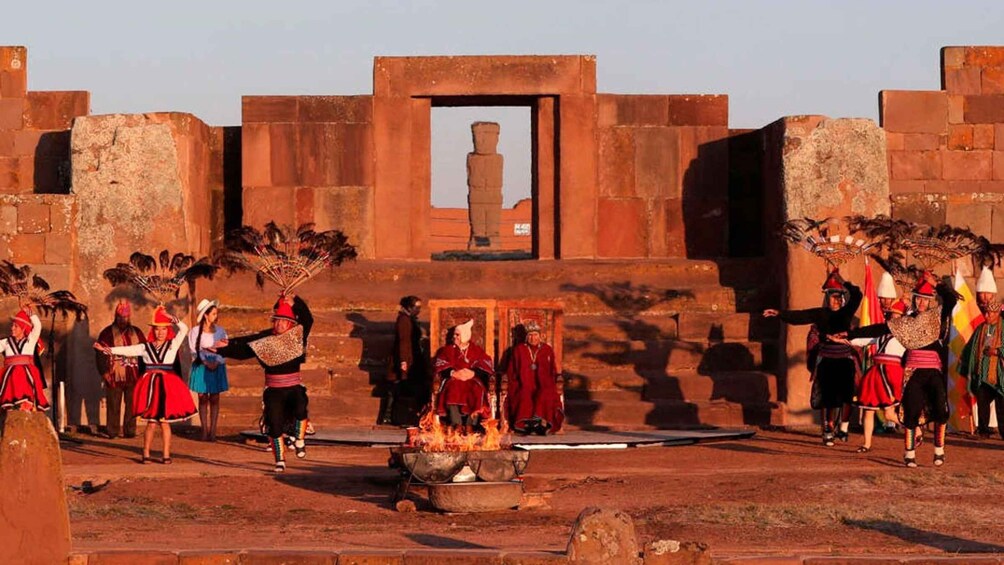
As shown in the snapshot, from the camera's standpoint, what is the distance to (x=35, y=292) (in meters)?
20.1

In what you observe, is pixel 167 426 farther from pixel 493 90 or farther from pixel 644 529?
pixel 493 90

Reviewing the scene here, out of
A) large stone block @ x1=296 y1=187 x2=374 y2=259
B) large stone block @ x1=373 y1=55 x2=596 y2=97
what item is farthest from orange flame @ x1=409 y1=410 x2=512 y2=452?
large stone block @ x1=373 y1=55 x2=596 y2=97

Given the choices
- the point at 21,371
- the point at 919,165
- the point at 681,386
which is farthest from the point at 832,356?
the point at 21,371

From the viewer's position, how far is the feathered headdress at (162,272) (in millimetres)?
19609

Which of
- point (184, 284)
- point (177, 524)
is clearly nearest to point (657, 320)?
point (184, 284)

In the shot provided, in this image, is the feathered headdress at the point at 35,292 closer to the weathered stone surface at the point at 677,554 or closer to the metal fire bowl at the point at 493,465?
the metal fire bowl at the point at 493,465

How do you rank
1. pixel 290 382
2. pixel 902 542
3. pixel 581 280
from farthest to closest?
pixel 581 280
pixel 290 382
pixel 902 542

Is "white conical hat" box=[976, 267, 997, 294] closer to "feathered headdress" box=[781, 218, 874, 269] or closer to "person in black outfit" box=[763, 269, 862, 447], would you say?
"person in black outfit" box=[763, 269, 862, 447]

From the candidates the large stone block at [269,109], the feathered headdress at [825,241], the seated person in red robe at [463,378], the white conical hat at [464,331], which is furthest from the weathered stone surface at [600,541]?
the large stone block at [269,109]

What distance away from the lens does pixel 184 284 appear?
20.7m

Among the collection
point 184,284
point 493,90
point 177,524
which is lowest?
point 177,524

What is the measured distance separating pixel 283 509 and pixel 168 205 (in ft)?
24.7

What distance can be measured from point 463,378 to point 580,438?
1.26 m

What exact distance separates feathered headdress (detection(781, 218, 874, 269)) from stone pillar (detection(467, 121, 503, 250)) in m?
21.8
